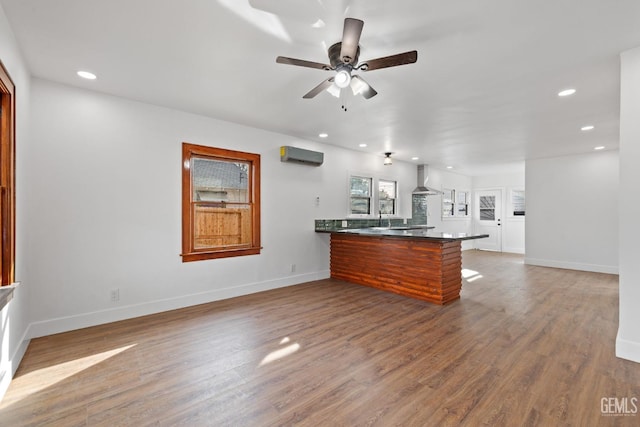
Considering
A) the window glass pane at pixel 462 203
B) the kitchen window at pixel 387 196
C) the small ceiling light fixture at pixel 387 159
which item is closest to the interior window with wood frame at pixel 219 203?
the small ceiling light fixture at pixel 387 159

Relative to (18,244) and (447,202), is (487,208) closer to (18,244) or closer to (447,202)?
(447,202)

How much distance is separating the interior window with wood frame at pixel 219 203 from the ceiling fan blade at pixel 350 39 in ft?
8.99

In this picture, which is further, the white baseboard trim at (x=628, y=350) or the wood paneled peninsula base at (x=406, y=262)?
the wood paneled peninsula base at (x=406, y=262)

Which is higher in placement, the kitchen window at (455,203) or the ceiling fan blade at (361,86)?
the ceiling fan blade at (361,86)

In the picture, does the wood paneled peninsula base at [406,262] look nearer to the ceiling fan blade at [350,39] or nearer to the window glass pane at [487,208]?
the ceiling fan blade at [350,39]

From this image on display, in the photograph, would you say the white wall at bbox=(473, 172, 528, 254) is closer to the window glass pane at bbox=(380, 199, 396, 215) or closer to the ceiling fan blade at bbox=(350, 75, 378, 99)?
the window glass pane at bbox=(380, 199, 396, 215)

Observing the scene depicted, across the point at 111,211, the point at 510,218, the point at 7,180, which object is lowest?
the point at 510,218

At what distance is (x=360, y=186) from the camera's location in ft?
21.5

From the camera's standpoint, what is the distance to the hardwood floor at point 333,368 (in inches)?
73.3

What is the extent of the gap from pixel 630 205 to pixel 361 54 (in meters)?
2.61

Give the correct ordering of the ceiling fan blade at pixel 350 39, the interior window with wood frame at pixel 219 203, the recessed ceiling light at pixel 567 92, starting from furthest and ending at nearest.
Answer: the interior window with wood frame at pixel 219 203
the recessed ceiling light at pixel 567 92
the ceiling fan blade at pixel 350 39

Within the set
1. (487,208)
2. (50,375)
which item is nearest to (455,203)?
(487,208)

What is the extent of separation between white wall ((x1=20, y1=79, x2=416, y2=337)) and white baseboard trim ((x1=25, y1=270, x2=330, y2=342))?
0.03 ft

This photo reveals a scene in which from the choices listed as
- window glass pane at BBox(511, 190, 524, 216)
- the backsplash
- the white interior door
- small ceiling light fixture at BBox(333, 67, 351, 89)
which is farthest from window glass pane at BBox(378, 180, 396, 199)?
small ceiling light fixture at BBox(333, 67, 351, 89)
